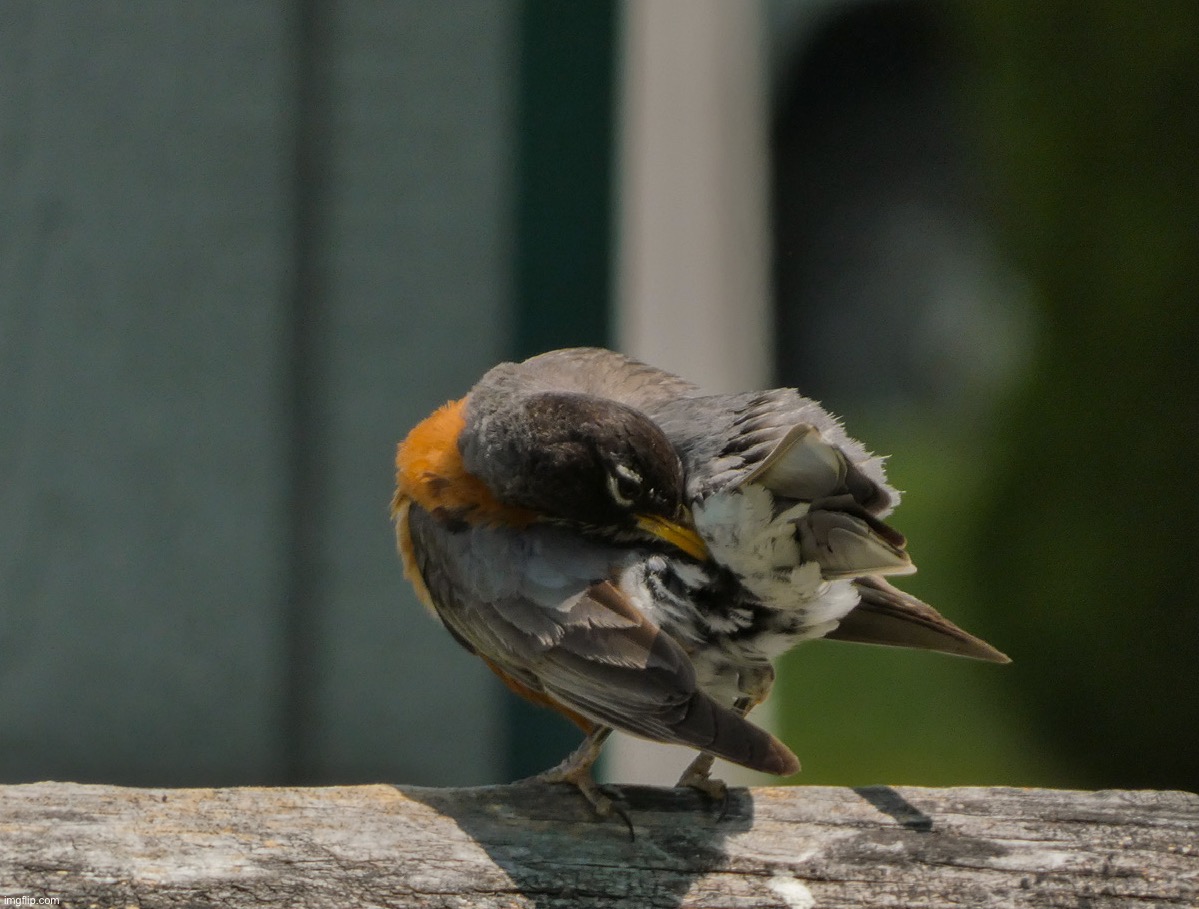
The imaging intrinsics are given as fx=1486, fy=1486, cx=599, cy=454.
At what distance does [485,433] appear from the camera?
307 cm

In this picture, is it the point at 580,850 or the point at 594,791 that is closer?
the point at 580,850

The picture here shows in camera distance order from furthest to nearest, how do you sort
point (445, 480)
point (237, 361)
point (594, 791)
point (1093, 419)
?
point (1093, 419) < point (237, 361) < point (445, 480) < point (594, 791)

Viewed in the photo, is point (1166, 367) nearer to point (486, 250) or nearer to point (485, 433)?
point (486, 250)

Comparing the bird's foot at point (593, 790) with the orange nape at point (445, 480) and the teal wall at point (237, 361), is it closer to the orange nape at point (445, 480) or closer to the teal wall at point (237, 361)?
the orange nape at point (445, 480)

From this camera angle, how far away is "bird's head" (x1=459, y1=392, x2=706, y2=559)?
2.73m

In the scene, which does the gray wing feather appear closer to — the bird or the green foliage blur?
the bird

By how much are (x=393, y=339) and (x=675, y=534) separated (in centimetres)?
241

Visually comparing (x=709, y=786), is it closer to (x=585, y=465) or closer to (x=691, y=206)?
(x=585, y=465)

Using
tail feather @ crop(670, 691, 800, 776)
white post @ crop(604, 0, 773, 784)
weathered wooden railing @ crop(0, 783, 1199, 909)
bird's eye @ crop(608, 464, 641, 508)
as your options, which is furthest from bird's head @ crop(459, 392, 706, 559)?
white post @ crop(604, 0, 773, 784)

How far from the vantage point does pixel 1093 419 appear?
6.30 m

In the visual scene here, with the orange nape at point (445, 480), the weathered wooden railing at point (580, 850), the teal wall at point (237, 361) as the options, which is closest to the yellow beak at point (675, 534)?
the orange nape at point (445, 480)

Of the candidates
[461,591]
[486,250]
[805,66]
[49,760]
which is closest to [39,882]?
[461,591]

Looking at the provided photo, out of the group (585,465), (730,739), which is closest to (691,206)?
(585,465)

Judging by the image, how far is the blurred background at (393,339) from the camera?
4301 mm
